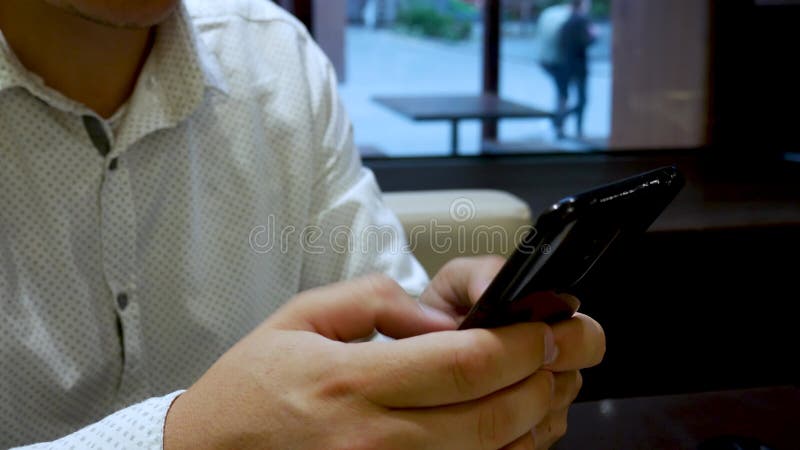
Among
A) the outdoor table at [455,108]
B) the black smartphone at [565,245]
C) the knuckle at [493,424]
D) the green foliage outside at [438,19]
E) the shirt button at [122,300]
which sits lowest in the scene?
the shirt button at [122,300]

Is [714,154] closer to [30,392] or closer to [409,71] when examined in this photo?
[409,71]

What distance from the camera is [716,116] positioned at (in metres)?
3.24

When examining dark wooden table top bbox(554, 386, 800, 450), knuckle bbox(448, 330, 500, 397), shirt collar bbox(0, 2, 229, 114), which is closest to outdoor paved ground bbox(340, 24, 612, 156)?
shirt collar bbox(0, 2, 229, 114)

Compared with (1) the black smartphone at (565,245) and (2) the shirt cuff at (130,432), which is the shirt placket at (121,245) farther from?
(1) the black smartphone at (565,245)

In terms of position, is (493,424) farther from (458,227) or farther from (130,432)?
(458,227)

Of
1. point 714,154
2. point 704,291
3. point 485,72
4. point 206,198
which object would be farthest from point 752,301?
point 206,198

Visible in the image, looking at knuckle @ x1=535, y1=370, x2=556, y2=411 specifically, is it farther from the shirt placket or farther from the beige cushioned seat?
the beige cushioned seat

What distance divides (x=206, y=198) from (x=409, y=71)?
2153 mm

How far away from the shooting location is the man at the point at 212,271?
0.54 meters

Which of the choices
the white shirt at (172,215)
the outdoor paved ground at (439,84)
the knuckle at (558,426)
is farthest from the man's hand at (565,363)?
the outdoor paved ground at (439,84)

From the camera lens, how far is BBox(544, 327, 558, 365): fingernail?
56cm

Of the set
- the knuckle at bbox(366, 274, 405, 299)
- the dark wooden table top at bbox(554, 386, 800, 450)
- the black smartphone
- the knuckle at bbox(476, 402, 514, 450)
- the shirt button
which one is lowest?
the dark wooden table top at bbox(554, 386, 800, 450)

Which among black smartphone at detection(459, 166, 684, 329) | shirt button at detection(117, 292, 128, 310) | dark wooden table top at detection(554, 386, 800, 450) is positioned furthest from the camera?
shirt button at detection(117, 292, 128, 310)

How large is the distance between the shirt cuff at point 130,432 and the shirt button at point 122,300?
382 mm
